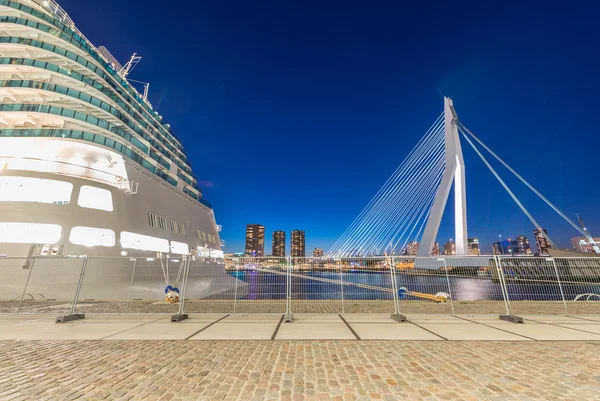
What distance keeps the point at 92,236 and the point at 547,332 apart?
722 inches

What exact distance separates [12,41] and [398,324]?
90.4 feet

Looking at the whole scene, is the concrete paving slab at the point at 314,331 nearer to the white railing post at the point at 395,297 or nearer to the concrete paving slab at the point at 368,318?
the concrete paving slab at the point at 368,318

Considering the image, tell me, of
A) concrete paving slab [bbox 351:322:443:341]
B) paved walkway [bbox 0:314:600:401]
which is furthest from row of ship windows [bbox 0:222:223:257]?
concrete paving slab [bbox 351:322:443:341]

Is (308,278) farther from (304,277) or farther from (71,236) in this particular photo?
(71,236)

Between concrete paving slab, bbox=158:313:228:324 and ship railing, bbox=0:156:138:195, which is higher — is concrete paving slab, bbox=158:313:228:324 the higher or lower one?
the lower one

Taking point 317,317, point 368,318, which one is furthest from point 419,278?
point 317,317

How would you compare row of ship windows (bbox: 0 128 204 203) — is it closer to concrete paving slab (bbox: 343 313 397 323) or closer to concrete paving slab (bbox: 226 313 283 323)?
concrete paving slab (bbox: 226 313 283 323)

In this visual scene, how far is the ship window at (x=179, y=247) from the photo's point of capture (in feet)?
68.4

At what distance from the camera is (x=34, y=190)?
498 inches

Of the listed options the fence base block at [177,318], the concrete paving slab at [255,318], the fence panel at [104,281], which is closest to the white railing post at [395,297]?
the concrete paving slab at [255,318]

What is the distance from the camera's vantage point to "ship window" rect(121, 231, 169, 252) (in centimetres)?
1490

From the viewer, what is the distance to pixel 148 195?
18.7 m

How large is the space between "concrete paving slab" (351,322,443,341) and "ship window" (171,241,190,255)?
18.7 meters

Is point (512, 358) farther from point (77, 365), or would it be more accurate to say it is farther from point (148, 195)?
point (148, 195)
